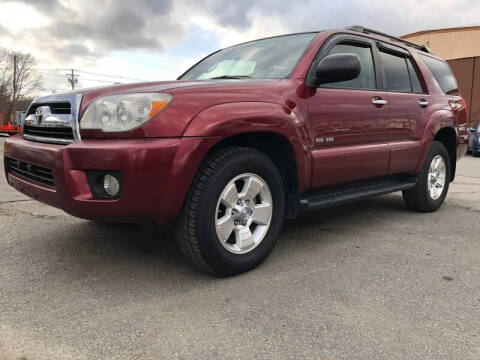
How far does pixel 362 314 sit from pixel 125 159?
58.6 inches

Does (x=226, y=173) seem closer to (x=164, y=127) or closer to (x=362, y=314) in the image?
(x=164, y=127)

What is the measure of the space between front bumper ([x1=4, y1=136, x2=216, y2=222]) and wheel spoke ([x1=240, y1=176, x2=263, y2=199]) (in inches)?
16.5

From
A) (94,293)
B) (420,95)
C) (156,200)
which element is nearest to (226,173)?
(156,200)

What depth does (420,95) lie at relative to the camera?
14.0 ft

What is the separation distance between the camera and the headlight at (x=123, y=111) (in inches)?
90.0

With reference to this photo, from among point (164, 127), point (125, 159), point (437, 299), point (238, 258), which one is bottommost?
point (437, 299)

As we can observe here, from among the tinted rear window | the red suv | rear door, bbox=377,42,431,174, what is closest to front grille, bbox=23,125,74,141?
the red suv

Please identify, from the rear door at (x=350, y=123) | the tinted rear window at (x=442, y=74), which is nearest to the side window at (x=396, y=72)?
the rear door at (x=350, y=123)

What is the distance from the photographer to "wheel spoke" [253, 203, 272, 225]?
2.75 metres

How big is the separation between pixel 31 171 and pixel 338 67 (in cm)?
215

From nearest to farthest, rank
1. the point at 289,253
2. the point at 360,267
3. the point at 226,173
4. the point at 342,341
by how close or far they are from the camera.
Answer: the point at 342,341
the point at 226,173
the point at 360,267
the point at 289,253

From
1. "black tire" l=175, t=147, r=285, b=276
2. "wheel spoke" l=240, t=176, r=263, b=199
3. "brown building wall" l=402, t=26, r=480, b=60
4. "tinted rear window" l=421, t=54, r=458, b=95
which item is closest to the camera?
"black tire" l=175, t=147, r=285, b=276

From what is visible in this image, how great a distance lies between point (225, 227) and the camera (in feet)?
8.46

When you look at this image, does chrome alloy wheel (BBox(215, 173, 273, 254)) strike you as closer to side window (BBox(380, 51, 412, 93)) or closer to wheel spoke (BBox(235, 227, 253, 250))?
wheel spoke (BBox(235, 227, 253, 250))
